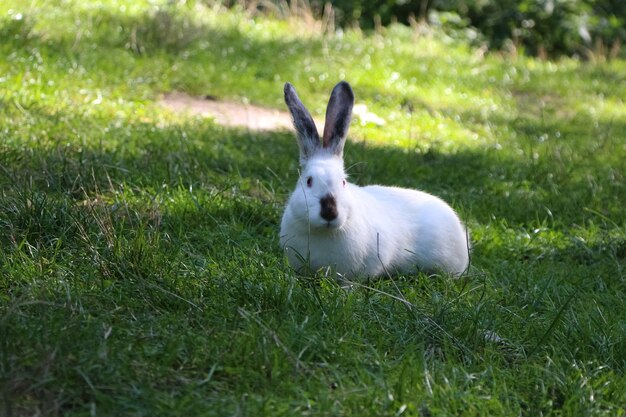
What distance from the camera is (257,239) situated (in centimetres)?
491

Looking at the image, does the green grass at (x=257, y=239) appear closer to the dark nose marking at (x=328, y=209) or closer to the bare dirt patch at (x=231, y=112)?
the bare dirt patch at (x=231, y=112)

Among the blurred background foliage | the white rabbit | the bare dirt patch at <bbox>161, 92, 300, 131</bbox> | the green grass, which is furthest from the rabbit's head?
the blurred background foliage

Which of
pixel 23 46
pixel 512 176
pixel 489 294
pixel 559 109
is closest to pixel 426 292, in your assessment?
pixel 489 294

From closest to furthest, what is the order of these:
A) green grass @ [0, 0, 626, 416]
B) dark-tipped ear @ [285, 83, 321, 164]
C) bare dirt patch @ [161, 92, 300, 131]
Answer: green grass @ [0, 0, 626, 416] < dark-tipped ear @ [285, 83, 321, 164] < bare dirt patch @ [161, 92, 300, 131]

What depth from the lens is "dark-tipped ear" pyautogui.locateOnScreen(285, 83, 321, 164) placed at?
15.0 feet

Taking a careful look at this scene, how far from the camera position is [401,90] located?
8727mm

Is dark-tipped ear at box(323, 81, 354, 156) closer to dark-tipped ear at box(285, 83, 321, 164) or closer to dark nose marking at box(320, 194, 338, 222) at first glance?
dark-tipped ear at box(285, 83, 321, 164)

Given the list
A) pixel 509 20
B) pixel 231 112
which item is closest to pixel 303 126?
pixel 231 112

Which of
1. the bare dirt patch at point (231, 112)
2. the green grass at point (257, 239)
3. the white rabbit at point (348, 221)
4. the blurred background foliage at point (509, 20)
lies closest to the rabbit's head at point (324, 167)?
the white rabbit at point (348, 221)

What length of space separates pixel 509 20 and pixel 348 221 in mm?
10344

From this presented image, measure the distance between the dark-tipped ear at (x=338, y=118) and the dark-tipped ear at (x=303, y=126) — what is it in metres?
0.06

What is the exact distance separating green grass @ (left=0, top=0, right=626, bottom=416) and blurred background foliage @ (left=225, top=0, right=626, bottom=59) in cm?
420

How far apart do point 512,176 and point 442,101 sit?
219 cm

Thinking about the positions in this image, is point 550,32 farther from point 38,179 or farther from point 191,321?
point 191,321
